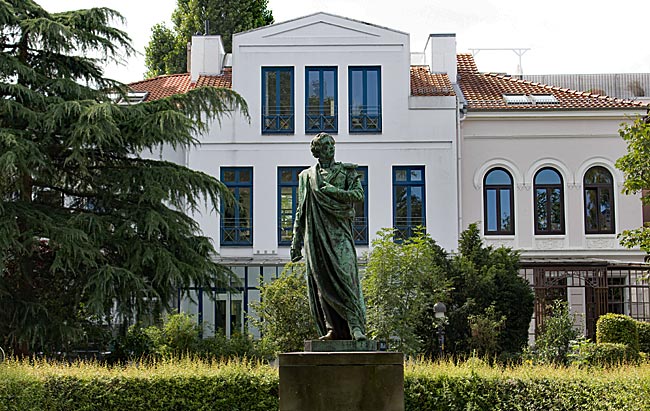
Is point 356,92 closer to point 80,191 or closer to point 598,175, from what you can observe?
point 598,175

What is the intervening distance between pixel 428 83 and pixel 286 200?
20.9ft

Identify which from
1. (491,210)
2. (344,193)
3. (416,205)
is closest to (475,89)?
(491,210)

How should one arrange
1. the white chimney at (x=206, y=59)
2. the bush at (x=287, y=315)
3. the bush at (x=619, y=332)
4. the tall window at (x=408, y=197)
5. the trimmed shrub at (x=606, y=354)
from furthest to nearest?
1. the white chimney at (x=206, y=59)
2. the tall window at (x=408, y=197)
3. the bush at (x=619, y=332)
4. the bush at (x=287, y=315)
5. the trimmed shrub at (x=606, y=354)

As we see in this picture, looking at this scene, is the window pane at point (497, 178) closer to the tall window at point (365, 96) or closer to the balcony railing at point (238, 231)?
the tall window at point (365, 96)

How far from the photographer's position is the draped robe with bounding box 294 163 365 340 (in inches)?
435

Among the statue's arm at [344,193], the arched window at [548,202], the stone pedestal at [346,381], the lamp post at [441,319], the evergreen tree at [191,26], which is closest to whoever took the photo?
the stone pedestal at [346,381]

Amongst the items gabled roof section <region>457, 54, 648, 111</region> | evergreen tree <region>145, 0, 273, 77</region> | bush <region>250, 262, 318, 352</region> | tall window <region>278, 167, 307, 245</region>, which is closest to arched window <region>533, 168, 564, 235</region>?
gabled roof section <region>457, 54, 648, 111</region>

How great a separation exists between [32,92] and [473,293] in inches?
472

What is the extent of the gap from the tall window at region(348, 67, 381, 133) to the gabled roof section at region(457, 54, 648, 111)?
10.6 ft

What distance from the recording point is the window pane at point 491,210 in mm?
33625

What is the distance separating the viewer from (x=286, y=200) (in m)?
32.7

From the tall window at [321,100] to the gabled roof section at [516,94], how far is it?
4668 mm

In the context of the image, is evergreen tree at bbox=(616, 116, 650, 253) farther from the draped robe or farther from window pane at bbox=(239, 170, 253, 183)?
window pane at bbox=(239, 170, 253, 183)

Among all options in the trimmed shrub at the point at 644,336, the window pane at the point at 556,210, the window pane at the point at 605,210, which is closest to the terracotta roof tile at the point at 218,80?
the window pane at the point at 556,210
